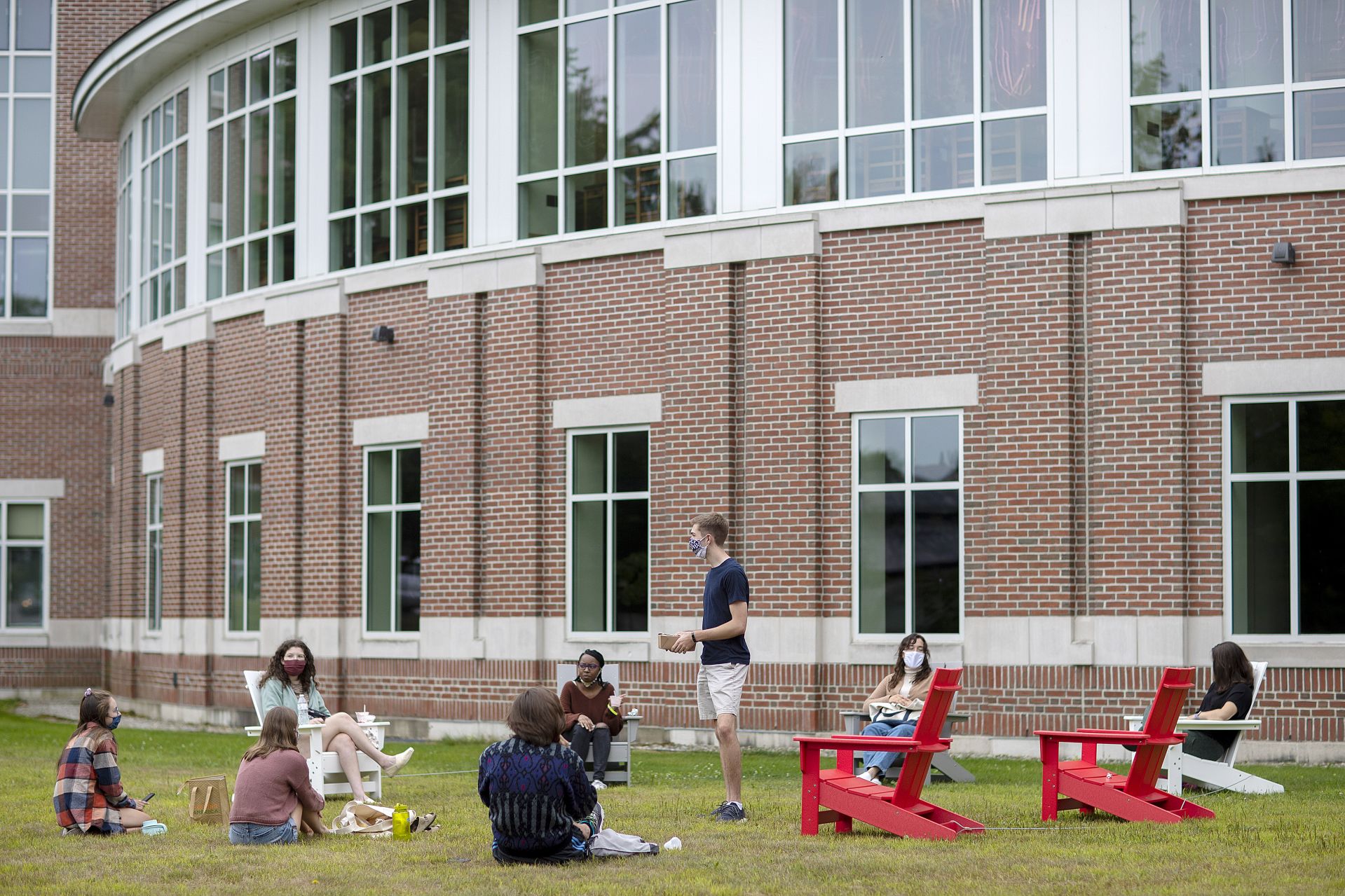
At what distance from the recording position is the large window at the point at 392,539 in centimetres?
2039

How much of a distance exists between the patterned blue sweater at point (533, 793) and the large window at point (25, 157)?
23622 millimetres

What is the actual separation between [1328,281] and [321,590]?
40.3 feet

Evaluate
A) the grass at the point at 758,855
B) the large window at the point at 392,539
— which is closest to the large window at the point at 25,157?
the large window at the point at 392,539

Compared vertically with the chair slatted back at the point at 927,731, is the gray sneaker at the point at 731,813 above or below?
below

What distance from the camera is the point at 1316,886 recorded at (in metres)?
8.11

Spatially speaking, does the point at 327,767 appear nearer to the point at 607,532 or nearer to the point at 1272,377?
the point at 607,532

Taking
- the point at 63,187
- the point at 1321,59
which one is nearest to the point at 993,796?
the point at 1321,59

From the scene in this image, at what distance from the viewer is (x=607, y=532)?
61.1 feet

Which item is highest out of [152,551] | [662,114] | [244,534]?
[662,114]

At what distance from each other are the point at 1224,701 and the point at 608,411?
26.0 ft

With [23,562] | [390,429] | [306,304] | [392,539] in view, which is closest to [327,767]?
[392,539]

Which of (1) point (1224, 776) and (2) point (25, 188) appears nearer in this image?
(1) point (1224, 776)

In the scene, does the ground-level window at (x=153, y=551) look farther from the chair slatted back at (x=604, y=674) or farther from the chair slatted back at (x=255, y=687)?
the chair slatted back at (x=604, y=674)

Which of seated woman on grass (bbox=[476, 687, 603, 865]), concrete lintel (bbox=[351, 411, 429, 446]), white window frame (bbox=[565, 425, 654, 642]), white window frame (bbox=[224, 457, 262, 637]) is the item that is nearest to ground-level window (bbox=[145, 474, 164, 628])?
white window frame (bbox=[224, 457, 262, 637])
